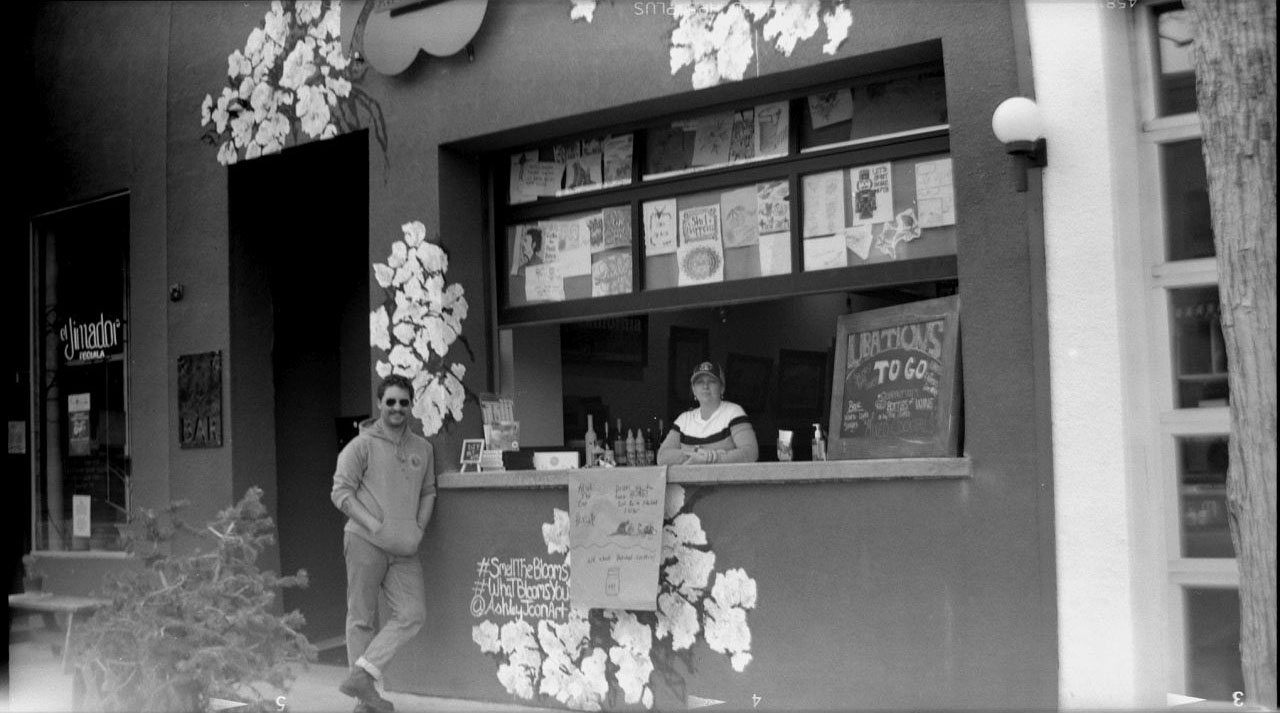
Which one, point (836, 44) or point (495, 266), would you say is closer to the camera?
point (836, 44)

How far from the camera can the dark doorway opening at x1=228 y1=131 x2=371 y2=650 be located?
1003 centimetres

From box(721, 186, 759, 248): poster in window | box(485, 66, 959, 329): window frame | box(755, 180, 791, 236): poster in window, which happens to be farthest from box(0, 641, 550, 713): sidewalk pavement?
box(755, 180, 791, 236): poster in window

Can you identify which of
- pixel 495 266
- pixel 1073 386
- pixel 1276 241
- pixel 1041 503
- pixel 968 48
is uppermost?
pixel 968 48

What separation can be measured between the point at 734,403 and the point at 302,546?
13.9ft

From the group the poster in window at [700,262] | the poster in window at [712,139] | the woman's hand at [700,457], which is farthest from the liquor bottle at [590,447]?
the poster in window at [712,139]

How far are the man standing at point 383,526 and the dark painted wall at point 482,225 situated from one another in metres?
0.36

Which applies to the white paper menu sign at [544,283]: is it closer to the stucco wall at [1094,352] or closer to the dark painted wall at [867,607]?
the dark painted wall at [867,607]

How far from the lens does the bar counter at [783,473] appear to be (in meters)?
6.50

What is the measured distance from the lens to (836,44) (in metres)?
7.06

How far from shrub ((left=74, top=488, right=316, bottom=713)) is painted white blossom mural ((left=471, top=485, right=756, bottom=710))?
83.6 inches

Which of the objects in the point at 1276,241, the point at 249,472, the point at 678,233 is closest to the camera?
the point at 1276,241

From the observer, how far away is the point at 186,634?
217 inches

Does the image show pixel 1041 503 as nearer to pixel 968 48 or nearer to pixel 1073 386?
pixel 1073 386

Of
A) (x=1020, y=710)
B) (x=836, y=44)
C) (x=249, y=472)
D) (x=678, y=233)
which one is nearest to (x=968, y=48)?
(x=836, y=44)
